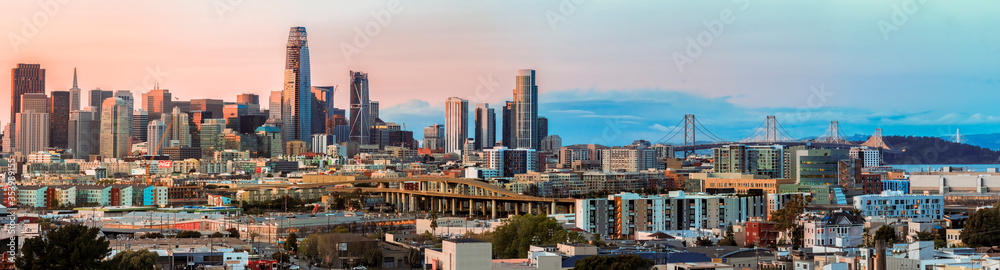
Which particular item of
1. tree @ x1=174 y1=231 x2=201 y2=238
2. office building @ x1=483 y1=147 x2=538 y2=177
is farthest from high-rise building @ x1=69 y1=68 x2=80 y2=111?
tree @ x1=174 y1=231 x2=201 y2=238

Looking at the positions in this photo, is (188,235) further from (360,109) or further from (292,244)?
(360,109)

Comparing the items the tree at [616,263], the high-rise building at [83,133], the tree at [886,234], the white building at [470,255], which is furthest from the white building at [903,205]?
the high-rise building at [83,133]

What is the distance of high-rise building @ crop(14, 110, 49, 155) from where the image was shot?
358 ft

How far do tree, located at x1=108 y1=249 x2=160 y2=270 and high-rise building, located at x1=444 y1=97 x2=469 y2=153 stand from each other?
10726cm

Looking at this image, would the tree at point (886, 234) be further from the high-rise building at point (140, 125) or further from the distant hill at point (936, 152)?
the high-rise building at point (140, 125)

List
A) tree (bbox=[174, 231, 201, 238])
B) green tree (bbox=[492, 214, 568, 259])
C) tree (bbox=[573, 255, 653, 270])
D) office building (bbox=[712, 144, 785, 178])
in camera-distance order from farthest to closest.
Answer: office building (bbox=[712, 144, 785, 178]), tree (bbox=[174, 231, 201, 238]), green tree (bbox=[492, 214, 568, 259]), tree (bbox=[573, 255, 653, 270])

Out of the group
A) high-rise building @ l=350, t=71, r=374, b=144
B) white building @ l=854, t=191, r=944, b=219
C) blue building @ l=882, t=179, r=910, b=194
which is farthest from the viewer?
high-rise building @ l=350, t=71, r=374, b=144

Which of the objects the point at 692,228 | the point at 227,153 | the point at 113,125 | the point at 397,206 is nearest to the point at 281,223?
the point at 692,228

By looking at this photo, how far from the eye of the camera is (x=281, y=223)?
116ft

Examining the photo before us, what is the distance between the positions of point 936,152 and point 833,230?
3147 inches

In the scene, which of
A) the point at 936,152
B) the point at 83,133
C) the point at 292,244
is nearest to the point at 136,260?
the point at 292,244

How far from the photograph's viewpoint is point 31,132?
110000 mm

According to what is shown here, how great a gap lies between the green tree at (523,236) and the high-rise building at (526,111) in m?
90.7

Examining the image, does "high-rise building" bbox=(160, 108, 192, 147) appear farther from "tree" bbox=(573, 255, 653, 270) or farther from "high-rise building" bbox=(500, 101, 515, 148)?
"tree" bbox=(573, 255, 653, 270)
